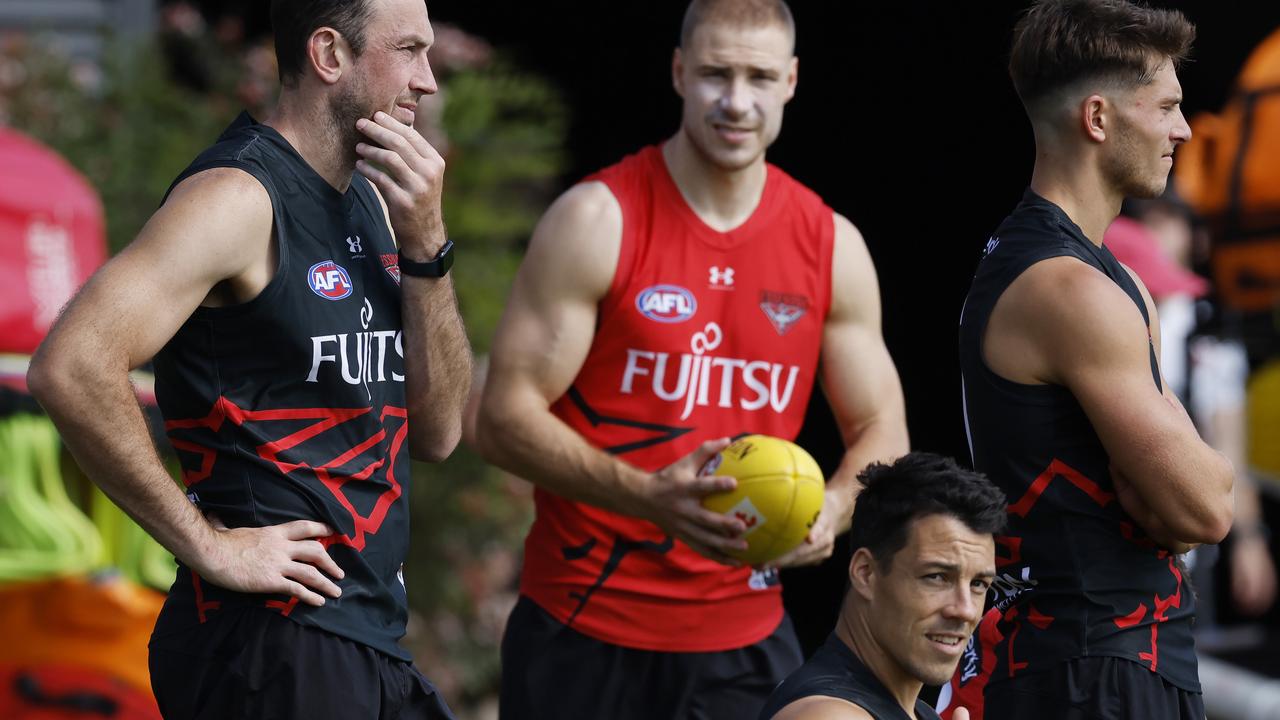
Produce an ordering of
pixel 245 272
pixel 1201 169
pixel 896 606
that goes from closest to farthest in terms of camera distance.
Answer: pixel 245 272, pixel 896 606, pixel 1201 169

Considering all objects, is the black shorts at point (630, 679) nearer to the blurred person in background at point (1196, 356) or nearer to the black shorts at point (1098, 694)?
the black shorts at point (1098, 694)

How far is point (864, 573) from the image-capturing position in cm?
316

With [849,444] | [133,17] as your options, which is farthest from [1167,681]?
[133,17]

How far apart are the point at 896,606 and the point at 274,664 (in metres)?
1.15

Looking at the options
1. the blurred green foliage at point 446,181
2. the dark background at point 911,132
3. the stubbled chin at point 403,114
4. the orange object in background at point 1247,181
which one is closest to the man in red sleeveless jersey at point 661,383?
the stubbled chin at point 403,114

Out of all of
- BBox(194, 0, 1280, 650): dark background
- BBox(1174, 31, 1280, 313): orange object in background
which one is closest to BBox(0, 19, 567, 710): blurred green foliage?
BBox(194, 0, 1280, 650): dark background

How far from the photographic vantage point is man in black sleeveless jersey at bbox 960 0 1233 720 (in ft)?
10.4

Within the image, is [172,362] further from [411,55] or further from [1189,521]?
[1189,521]

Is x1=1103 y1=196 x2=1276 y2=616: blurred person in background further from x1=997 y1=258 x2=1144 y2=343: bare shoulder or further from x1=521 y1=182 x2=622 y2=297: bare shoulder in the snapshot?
x1=997 y1=258 x2=1144 y2=343: bare shoulder

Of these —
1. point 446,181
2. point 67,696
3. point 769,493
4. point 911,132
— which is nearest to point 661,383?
point 769,493

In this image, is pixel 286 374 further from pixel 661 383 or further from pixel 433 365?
pixel 661 383

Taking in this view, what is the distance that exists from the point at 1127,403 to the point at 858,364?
1.21 m

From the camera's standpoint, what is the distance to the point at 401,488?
3.22 metres

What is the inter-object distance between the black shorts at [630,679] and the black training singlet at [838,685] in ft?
3.36
